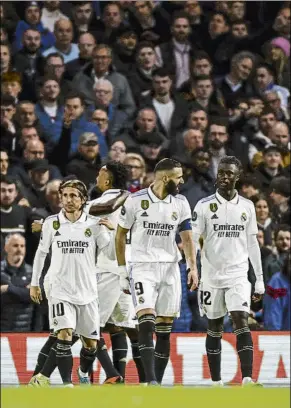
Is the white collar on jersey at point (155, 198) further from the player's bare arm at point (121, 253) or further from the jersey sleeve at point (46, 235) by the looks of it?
the jersey sleeve at point (46, 235)

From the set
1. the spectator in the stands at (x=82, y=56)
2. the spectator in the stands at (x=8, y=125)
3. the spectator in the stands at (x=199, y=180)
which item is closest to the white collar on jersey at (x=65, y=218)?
the spectator in the stands at (x=199, y=180)

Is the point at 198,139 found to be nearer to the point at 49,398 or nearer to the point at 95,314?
the point at 95,314

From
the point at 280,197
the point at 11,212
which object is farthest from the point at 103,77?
the point at 11,212

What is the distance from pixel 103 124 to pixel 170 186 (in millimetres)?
6287

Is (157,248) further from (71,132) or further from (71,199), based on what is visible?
(71,132)

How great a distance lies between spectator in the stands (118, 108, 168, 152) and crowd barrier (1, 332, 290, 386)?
3.87m

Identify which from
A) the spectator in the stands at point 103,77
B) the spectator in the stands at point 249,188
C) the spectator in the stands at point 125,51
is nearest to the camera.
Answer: the spectator in the stands at point 249,188

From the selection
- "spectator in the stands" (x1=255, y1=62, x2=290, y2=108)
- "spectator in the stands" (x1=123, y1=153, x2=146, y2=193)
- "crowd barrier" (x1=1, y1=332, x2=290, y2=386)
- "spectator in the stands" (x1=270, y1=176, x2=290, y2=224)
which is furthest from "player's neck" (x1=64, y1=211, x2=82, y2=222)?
"spectator in the stands" (x1=255, y1=62, x2=290, y2=108)

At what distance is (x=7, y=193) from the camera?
51.8 ft

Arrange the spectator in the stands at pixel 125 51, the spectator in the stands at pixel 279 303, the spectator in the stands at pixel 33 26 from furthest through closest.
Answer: the spectator in the stands at pixel 125 51 < the spectator in the stands at pixel 33 26 < the spectator in the stands at pixel 279 303

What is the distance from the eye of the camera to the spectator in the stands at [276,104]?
63.3ft

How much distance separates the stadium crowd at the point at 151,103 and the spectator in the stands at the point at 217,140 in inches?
0.8

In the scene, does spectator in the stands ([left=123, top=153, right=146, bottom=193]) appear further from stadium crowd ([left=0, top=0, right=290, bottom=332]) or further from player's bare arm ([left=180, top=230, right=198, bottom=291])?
player's bare arm ([left=180, top=230, right=198, bottom=291])

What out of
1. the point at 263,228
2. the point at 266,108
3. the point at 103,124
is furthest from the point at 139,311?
the point at 266,108
